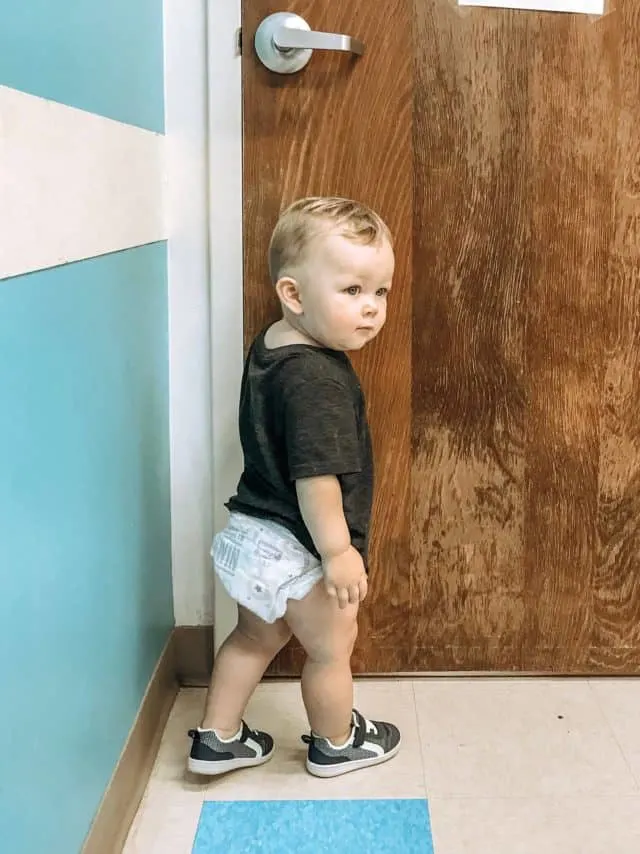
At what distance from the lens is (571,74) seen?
1428 millimetres

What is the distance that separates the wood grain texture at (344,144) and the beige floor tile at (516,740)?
0.49 metres

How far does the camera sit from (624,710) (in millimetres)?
1538

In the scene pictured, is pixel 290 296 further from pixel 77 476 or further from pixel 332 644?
pixel 332 644

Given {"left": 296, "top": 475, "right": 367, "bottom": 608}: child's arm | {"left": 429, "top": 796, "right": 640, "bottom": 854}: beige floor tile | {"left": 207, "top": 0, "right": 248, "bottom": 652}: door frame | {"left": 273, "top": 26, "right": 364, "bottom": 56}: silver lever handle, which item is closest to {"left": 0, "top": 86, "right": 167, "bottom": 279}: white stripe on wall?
{"left": 207, "top": 0, "right": 248, "bottom": 652}: door frame

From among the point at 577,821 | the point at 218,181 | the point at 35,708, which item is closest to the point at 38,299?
the point at 35,708

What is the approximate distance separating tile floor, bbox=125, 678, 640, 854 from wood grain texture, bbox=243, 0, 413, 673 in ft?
1.62

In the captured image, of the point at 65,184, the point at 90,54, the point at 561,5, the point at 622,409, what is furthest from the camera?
the point at 622,409

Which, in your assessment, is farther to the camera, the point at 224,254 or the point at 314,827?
the point at 224,254

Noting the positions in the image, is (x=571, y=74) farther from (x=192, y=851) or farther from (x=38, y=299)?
(x=192, y=851)

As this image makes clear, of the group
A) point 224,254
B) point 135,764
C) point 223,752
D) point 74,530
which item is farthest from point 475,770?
point 224,254

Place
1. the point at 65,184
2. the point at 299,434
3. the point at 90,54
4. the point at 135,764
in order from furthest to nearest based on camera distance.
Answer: the point at 135,764 → the point at 299,434 → the point at 90,54 → the point at 65,184

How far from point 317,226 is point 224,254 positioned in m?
0.29

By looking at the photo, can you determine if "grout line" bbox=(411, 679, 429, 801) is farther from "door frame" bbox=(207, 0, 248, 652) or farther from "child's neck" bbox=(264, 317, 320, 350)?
"child's neck" bbox=(264, 317, 320, 350)

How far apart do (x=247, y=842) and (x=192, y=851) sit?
71 mm
